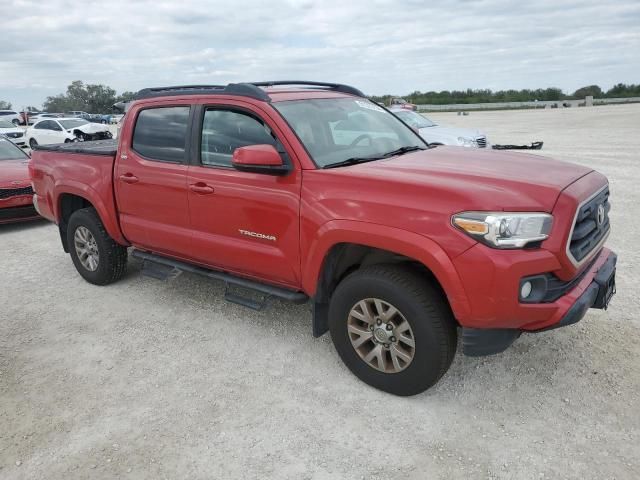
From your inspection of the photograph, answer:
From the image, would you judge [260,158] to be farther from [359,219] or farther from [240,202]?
[359,219]

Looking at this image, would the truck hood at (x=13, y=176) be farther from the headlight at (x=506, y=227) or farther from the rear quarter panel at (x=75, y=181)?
the headlight at (x=506, y=227)

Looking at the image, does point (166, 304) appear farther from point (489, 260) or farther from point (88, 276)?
point (489, 260)

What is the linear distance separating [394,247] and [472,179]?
608mm

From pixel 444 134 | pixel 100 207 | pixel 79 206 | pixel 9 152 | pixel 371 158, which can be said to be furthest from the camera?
pixel 444 134

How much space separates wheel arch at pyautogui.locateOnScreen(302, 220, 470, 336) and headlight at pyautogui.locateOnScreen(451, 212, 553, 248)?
210 mm

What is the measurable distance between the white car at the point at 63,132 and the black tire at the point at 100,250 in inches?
663

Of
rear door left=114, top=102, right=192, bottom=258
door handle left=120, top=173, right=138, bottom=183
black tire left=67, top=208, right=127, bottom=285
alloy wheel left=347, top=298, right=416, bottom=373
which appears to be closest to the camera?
alloy wheel left=347, top=298, right=416, bottom=373

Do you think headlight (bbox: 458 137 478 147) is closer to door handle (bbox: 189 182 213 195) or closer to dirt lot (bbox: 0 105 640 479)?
dirt lot (bbox: 0 105 640 479)

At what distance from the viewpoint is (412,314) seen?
9.91 feet

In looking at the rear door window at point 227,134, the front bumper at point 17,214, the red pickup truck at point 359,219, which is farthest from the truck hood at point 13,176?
the rear door window at point 227,134

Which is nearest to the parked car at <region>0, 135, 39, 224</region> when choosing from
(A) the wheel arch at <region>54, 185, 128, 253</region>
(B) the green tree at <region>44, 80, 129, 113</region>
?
Result: (A) the wheel arch at <region>54, 185, 128, 253</region>

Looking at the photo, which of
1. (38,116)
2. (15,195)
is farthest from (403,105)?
(38,116)

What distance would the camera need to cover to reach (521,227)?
2.71 meters

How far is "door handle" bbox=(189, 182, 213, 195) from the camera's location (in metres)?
3.96
